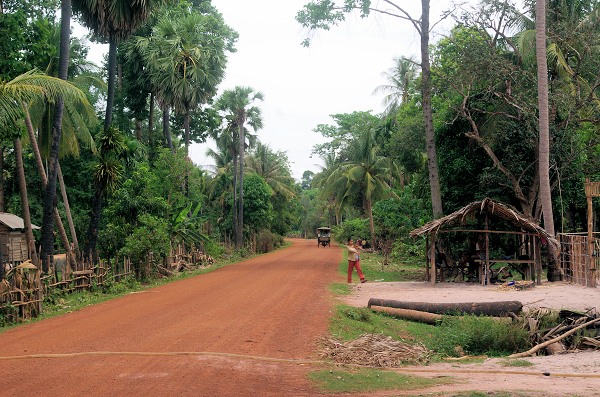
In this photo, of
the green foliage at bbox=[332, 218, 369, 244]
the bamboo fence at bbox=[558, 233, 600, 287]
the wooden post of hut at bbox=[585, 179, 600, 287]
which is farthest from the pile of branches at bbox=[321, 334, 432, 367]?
the green foliage at bbox=[332, 218, 369, 244]

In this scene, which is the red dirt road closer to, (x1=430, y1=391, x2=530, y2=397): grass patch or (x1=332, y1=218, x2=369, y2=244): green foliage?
(x1=430, y1=391, x2=530, y2=397): grass patch

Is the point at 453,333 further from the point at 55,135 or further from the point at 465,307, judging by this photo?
the point at 55,135

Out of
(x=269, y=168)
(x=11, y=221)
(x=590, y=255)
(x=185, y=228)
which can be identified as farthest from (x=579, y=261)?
(x=269, y=168)

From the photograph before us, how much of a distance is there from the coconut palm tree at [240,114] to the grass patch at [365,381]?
35927 mm

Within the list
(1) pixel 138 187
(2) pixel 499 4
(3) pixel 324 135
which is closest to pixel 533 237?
(2) pixel 499 4

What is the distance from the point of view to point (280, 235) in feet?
198

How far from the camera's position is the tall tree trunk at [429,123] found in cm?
2497

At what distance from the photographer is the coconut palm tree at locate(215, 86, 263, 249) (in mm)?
45531

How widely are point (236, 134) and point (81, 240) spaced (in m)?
16.6

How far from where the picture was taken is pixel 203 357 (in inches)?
393

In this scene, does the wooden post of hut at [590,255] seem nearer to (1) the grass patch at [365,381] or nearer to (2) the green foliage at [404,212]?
(2) the green foliage at [404,212]

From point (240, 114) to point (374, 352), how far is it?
36834 millimetres

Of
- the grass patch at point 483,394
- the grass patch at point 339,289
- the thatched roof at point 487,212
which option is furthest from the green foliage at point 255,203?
the grass patch at point 483,394

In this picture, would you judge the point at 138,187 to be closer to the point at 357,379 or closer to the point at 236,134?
the point at 357,379
